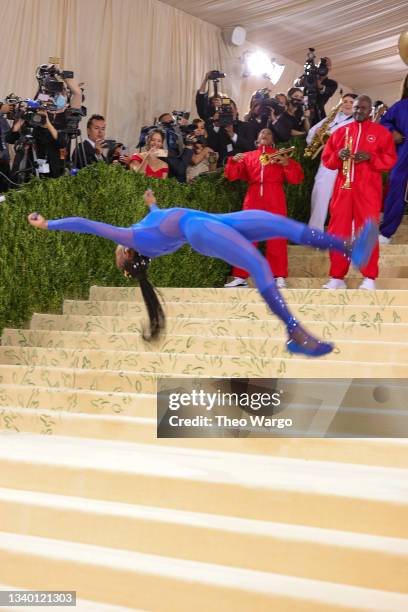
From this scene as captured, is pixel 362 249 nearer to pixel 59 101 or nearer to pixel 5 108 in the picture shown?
pixel 59 101

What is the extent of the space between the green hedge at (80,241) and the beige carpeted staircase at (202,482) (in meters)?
0.66

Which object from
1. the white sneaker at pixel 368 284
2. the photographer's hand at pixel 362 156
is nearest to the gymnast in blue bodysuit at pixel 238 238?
the white sneaker at pixel 368 284

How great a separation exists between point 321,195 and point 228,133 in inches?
43.3

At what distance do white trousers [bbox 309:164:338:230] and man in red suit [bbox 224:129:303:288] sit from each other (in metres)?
0.80

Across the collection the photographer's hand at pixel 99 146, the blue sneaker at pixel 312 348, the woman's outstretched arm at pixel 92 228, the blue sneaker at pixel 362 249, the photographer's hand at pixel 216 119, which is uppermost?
the photographer's hand at pixel 216 119

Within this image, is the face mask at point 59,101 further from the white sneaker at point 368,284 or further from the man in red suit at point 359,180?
the white sneaker at point 368,284

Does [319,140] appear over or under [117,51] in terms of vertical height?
under

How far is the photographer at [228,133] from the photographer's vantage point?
8048mm

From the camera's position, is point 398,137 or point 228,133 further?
point 228,133

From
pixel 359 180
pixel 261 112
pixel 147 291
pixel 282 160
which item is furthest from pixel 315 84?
pixel 147 291

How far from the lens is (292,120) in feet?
27.0

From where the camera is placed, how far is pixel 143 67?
10.6 metres

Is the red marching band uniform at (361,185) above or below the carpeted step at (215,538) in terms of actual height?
above

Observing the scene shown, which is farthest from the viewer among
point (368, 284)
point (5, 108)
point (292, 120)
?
point (292, 120)
